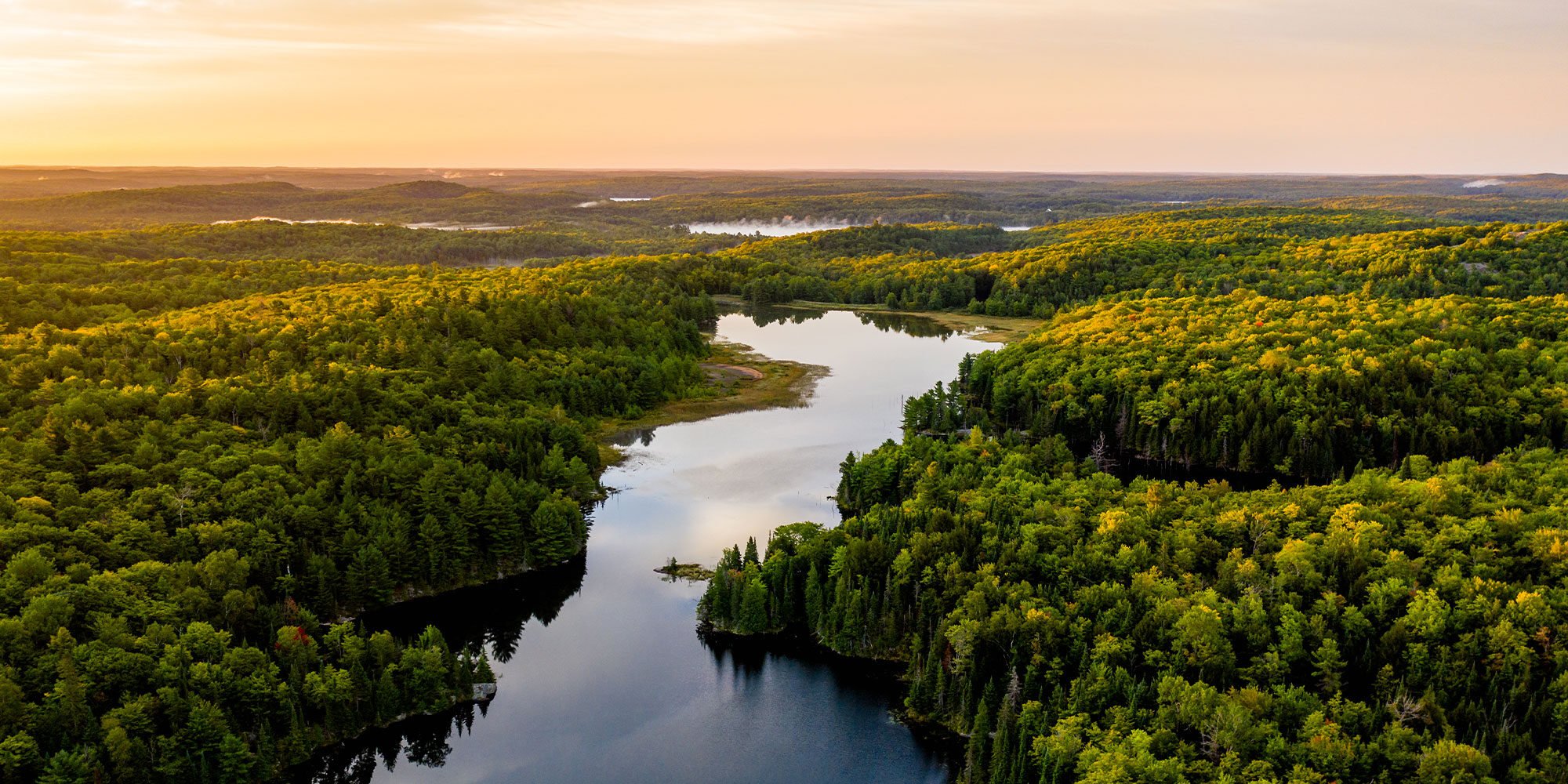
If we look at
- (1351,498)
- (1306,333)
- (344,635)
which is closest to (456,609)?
(344,635)

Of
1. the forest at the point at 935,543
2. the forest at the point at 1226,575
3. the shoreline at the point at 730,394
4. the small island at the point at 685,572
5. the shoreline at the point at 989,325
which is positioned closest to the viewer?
the forest at the point at 1226,575

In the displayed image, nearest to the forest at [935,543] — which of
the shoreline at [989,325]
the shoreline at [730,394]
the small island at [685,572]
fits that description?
the small island at [685,572]

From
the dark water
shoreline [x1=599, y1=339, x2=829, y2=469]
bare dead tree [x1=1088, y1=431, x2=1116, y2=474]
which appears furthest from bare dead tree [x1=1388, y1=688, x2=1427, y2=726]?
shoreline [x1=599, y1=339, x2=829, y2=469]

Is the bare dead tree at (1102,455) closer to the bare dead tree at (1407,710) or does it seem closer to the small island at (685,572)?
the small island at (685,572)

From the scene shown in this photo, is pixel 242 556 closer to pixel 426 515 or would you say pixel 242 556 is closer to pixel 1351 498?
pixel 426 515

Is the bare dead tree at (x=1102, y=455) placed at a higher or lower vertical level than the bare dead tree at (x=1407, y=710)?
lower

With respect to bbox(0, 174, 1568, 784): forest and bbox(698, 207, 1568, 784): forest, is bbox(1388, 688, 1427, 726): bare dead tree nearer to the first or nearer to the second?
bbox(698, 207, 1568, 784): forest

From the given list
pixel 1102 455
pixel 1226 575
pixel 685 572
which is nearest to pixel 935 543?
pixel 1226 575
